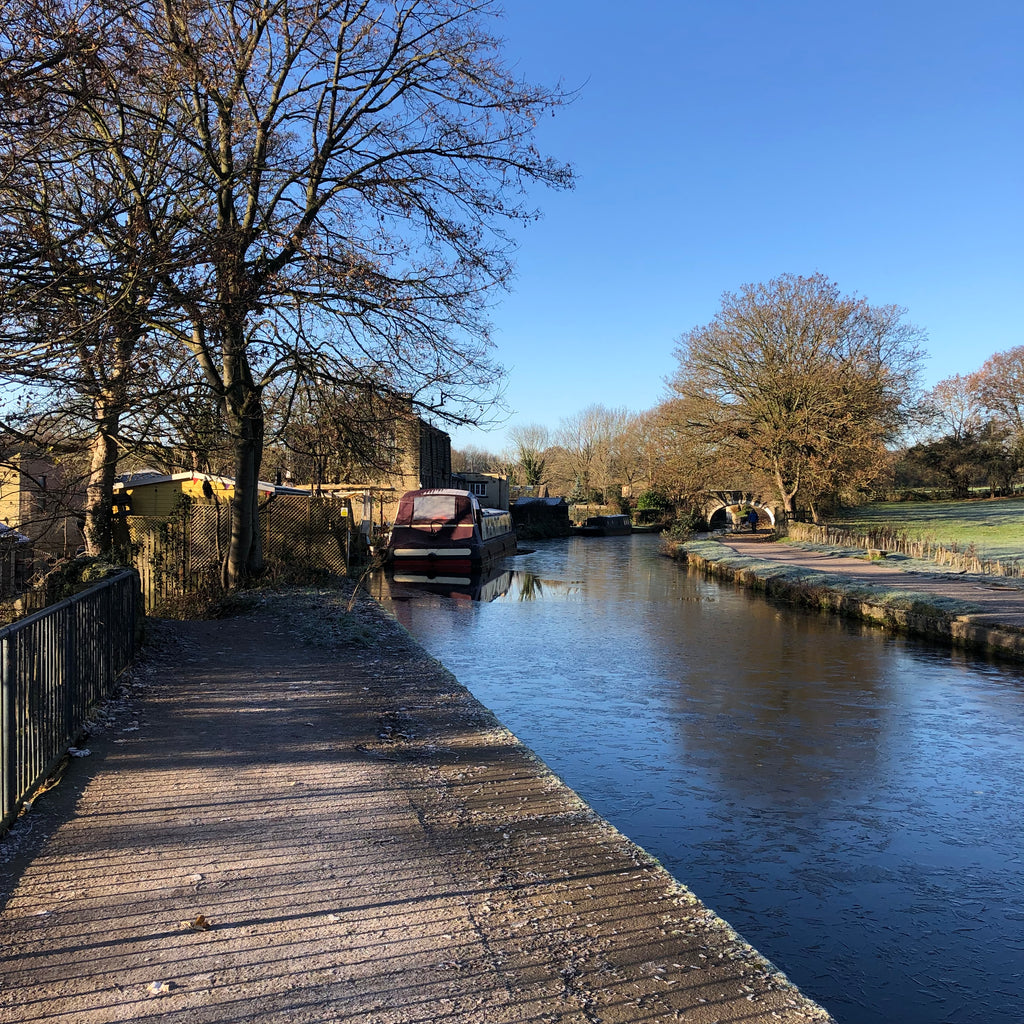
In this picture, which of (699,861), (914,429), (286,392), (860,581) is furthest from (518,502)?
(699,861)

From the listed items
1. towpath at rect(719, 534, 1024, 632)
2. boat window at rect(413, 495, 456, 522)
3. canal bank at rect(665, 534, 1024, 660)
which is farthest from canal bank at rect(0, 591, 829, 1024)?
boat window at rect(413, 495, 456, 522)

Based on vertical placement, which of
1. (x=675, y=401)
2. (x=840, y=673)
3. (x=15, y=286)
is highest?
(x=675, y=401)

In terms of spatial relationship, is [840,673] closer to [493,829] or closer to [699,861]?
[699,861]

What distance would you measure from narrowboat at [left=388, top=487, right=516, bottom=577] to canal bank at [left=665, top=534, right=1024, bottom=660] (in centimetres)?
765

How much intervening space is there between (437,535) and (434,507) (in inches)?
39.4

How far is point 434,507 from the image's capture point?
2598cm

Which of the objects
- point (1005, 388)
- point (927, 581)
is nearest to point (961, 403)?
point (1005, 388)

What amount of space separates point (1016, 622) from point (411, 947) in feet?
42.6

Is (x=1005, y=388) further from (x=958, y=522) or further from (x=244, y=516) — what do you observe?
(x=244, y=516)

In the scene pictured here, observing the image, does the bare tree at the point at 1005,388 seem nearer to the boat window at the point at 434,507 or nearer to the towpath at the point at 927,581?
the towpath at the point at 927,581

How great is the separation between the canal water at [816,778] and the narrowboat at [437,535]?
9.22 metres

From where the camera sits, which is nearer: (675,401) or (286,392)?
(286,392)

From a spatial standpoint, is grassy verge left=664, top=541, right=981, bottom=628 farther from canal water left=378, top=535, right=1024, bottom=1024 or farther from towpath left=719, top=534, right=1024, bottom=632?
canal water left=378, top=535, right=1024, bottom=1024

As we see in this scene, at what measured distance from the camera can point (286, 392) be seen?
576 inches
